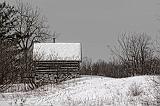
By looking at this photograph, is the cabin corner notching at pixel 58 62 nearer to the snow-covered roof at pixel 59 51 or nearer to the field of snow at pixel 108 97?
the snow-covered roof at pixel 59 51

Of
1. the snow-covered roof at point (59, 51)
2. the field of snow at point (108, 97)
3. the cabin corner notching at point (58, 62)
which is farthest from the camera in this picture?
the snow-covered roof at point (59, 51)

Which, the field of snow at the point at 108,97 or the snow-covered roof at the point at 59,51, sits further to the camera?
the snow-covered roof at the point at 59,51

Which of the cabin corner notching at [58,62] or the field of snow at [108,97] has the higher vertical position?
the cabin corner notching at [58,62]

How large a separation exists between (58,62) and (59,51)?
1.94 metres

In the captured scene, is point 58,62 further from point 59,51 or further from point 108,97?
point 108,97

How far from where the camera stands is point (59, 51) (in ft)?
107

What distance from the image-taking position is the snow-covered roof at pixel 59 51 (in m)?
31.3

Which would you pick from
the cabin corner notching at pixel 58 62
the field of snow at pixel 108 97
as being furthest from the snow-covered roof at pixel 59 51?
the field of snow at pixel 108 97

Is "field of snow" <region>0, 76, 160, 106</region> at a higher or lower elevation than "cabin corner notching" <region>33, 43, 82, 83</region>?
lower

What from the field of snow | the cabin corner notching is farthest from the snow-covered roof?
the field of snow

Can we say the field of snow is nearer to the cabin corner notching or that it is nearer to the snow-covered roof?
the cabin corner notching

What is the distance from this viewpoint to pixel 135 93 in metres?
16.0

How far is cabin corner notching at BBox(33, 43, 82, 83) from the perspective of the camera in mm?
29875

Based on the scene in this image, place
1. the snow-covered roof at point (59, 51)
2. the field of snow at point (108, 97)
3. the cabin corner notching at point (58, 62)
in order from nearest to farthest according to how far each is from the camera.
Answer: the field of snow at point (108, 97)
the cabin corner notching at point (58, 62)
the snow-covered roof at point (59, 51)
